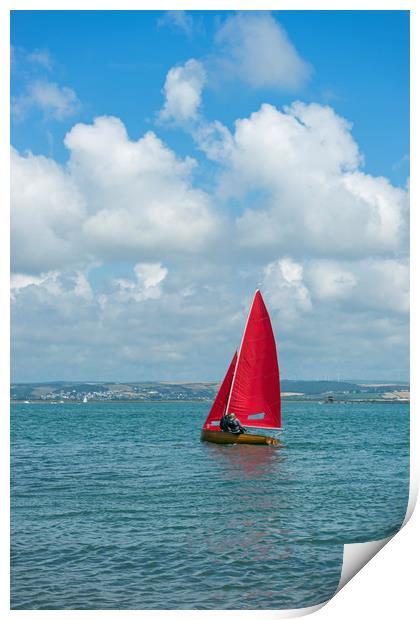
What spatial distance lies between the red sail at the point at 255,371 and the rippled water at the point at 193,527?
3.39 metres

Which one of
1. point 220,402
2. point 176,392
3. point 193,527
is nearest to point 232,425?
point 220,402

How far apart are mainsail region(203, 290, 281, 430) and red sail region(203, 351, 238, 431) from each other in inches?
61.5

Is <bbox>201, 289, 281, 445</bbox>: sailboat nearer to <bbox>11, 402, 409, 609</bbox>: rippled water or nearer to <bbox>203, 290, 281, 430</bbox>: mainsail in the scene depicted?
<bbox>203, 290, 281, 430</bbox>: mainsail

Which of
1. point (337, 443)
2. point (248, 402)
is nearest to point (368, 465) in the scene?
point (248, 402)

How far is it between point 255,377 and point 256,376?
2.9 inches

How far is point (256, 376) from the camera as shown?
33.0 metres

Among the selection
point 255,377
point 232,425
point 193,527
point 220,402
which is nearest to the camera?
point 193,527

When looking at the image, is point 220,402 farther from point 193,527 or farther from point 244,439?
point 193,527

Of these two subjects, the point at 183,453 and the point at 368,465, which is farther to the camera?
the point at 183,453

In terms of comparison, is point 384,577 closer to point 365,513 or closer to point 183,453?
point 365,513

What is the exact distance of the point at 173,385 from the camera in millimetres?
102438

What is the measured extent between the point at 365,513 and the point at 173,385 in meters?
85.6

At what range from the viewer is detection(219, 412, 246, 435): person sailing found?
103ft

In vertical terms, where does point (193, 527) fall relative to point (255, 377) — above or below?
below
